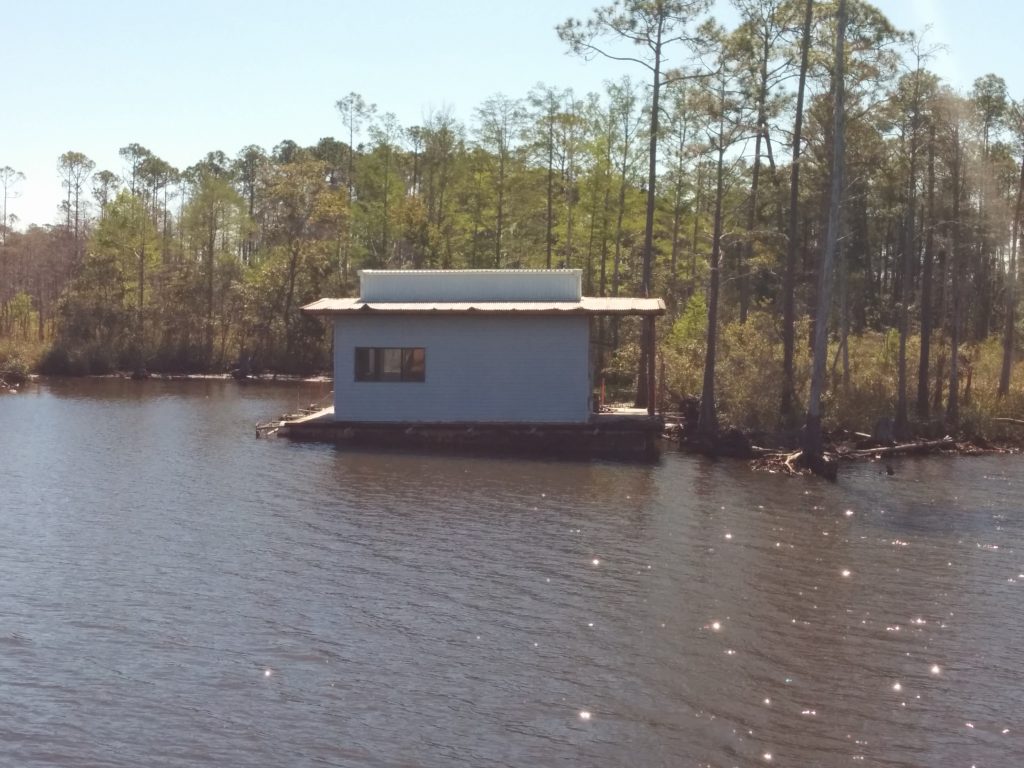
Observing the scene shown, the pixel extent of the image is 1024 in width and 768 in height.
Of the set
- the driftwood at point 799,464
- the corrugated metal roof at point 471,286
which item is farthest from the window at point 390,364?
the driftwood at point 799,464

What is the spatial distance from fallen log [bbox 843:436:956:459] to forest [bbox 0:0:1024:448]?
45.4 inches

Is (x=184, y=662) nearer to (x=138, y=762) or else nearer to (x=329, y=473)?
(x=138, y=762)

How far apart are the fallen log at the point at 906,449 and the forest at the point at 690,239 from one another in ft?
3.78

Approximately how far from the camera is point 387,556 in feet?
56.2

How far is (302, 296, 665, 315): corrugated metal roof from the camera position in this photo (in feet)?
93.8

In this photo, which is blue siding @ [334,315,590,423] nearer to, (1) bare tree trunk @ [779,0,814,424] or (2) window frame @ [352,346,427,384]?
(2) window frame @ [352,346,427,384]

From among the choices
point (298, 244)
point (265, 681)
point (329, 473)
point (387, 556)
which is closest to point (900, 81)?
point (329, 473)

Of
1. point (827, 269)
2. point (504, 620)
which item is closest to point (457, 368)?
point (827, 269)

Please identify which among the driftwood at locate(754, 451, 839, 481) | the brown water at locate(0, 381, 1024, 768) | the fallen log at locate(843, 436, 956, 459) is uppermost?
the fallen log at locate(843, 436, 956, 459)

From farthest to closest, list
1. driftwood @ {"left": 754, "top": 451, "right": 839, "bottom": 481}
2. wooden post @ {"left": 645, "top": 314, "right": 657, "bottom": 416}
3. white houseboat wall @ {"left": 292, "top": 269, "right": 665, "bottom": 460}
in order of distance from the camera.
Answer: wooden post @ {"left": 645, "top": 314, "right": 657, "bottom": 416} → white houseboat wall @ {"left": 292, "top": 269, "right": 665, "bottom": 460} → driftwood @ {"left": 754, "top": 451, "right": 839, "bottom": 481}

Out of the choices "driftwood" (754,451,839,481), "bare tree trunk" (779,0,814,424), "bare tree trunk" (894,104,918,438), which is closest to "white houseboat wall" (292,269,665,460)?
"driftwood" (754,451,839,481)

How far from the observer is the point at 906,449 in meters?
29.3

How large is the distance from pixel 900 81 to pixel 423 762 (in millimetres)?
26674

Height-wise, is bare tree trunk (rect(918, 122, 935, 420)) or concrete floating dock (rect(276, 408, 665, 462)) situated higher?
bare tree trunk (rect(918, 122, 935, 420))
